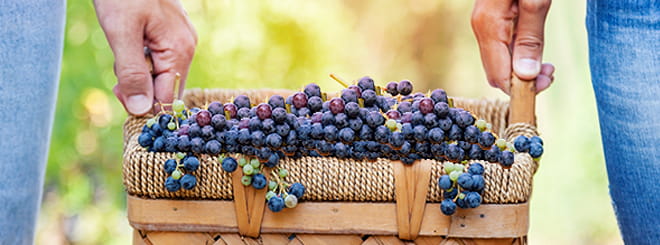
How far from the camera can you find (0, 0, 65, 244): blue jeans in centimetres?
87

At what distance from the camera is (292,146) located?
2.54 ft

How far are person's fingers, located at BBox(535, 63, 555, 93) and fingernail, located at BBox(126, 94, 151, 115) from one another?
0.61 m

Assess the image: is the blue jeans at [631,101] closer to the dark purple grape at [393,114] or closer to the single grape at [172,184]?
the dark purple grape at [393,114]

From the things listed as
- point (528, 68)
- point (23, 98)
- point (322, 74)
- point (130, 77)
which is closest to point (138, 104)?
point (130, 77)

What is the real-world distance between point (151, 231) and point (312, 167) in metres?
0.22

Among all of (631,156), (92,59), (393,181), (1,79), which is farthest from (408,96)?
(92,59)

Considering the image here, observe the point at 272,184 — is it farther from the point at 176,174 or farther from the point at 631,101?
the point at 631,101

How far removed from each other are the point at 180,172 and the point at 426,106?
0.30 meters

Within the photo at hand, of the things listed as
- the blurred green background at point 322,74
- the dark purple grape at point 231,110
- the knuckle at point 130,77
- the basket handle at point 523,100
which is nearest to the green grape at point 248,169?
the dark purple grape at point 231,110

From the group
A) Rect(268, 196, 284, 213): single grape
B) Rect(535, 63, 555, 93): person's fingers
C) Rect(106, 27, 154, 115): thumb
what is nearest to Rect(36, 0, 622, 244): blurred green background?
Rect(106, 27, 154, 115): thumb

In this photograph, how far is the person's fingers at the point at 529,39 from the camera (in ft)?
3.28

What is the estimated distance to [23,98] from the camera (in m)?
0.88

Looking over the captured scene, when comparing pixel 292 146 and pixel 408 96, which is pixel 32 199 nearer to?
pixel 292 146

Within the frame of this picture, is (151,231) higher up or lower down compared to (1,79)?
lower down
